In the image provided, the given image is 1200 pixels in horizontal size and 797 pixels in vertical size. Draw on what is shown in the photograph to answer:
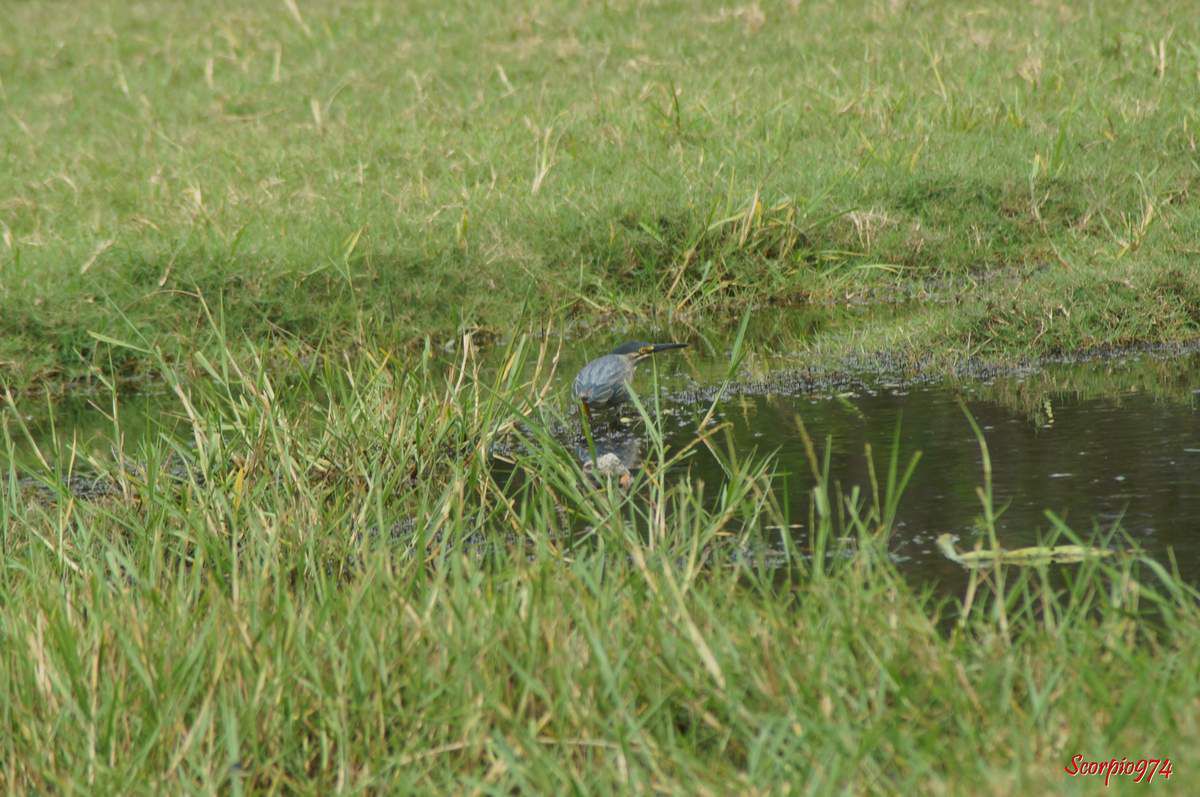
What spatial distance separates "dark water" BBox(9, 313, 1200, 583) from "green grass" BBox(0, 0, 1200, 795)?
0.55 ft

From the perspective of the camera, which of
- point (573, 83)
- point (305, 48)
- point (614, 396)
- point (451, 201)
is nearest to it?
point (614, 396)

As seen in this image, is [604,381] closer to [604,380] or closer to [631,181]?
[604,380]

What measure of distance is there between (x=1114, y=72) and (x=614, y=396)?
19.7 feet

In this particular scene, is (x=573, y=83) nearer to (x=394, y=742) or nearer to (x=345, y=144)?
(x=345, y=144)

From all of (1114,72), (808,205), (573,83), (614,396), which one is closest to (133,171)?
(573,83)

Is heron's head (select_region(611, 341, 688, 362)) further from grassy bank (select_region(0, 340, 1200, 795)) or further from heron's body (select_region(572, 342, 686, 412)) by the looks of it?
grassy bank (select_region(0, 340, 1200, 795))

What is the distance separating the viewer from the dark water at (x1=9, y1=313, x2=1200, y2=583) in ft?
15.2

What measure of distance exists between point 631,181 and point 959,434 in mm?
4299

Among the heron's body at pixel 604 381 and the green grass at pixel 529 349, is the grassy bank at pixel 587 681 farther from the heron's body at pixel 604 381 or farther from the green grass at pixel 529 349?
the heron's body at pixel 604 381

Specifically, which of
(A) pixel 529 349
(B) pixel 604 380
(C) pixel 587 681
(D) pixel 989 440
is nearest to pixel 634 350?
(B) pixel 604 380

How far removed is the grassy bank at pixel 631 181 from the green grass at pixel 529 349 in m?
0.04

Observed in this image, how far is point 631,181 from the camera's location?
9.64 metres

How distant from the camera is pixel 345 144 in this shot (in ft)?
36.1

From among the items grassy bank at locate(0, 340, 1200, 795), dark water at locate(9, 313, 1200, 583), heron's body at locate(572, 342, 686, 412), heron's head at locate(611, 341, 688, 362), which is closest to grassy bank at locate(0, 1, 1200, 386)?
dark water at locate(9, 313, 1200, 583)
